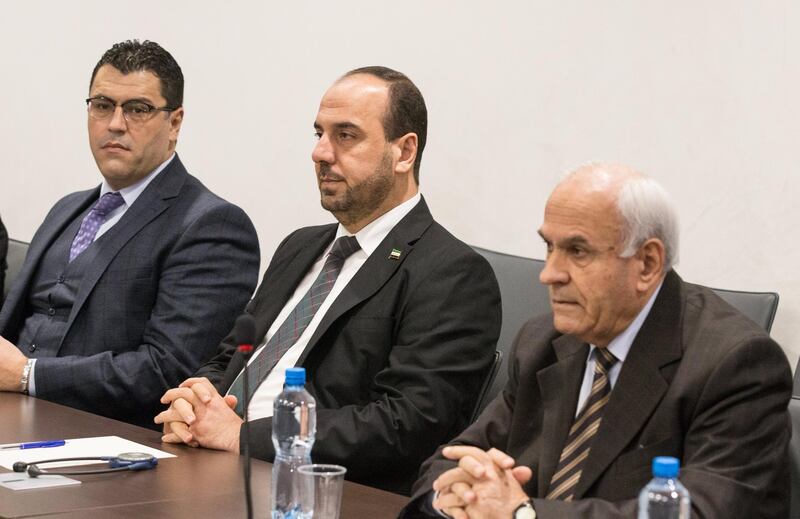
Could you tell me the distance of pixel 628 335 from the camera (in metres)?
2.39

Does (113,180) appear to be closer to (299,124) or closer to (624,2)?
(299,124)

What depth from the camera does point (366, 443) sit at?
2.90m

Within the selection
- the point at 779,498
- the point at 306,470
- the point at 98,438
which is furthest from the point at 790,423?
the point at 98,438

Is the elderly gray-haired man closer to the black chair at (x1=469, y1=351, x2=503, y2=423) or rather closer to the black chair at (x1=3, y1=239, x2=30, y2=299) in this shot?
the black chair at (x1=469, y1=351, x2=503, y2=423)

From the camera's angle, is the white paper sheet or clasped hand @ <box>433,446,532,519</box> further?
the white paper sheet

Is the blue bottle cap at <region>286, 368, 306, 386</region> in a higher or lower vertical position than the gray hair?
lower

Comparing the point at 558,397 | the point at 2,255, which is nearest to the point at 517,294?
the point at 558,397

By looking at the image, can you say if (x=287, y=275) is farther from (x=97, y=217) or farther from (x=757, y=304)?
(x=757, y=304)

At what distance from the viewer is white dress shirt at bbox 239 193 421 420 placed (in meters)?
3.20

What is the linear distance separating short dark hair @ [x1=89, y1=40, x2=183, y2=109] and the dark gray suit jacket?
0.33 m

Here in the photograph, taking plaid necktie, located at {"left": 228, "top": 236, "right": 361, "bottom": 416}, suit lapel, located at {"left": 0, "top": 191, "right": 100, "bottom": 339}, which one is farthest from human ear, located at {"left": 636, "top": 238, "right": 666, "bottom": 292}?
suit lapel, located at {"left": 0, "top": 191, "right": 100, "bottom": 339}

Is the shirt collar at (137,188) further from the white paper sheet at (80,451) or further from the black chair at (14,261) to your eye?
the white paper sheet at (80,451)

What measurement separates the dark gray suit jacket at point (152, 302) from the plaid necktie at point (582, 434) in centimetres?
162

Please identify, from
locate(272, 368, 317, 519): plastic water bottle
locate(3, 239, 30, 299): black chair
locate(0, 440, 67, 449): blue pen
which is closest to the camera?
locate(272, 368, 317, 519): plastic water bottle
